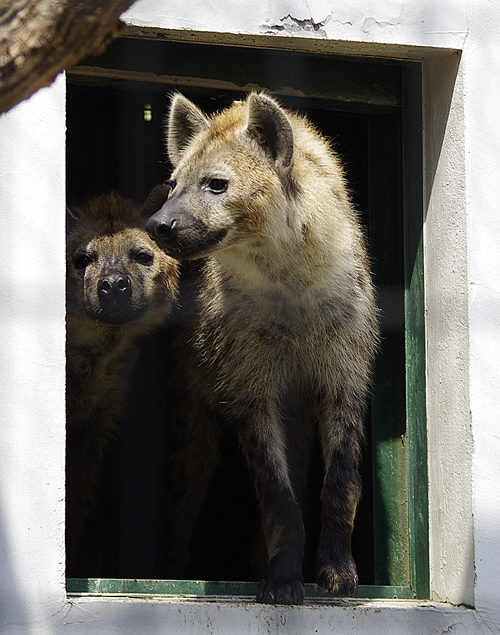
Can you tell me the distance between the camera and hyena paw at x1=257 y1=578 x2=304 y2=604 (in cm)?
331

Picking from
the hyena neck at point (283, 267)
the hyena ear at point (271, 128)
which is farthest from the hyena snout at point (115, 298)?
the hyena ear at point (271, 128)

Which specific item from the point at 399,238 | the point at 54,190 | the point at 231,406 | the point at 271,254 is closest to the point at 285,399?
the point at 231,406

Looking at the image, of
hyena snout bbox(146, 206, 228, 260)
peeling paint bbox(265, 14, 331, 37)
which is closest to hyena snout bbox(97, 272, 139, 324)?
hyena snout bbox(146, 206, 228, 260)

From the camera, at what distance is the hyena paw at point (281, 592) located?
331cm

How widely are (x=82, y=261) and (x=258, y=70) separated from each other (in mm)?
994

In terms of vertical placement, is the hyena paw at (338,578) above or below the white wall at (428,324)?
below

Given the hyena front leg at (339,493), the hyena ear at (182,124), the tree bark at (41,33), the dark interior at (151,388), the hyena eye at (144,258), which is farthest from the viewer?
the dark interior at (151,388)

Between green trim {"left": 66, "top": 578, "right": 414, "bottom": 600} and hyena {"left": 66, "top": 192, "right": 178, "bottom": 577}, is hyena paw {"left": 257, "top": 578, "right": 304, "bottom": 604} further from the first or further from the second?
hyena {"left": 66, "top": 192, "right": 178, "bottom": 577}

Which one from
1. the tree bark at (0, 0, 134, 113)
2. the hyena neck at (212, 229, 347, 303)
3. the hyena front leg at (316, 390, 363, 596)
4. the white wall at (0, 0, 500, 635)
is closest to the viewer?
the tree bark at (0, 0, 134, 113)

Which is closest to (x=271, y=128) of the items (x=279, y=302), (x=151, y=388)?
(x=279, y=302)

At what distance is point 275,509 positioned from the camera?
3.53 m

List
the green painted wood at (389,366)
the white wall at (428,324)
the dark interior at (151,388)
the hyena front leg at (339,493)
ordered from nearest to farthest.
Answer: the white wall at (428,324) < the hyena front leg at (339,493) < the green painted wood at (389,366) < the dark interior at (151,388)

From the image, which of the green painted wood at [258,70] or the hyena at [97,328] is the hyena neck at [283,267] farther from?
the green painted wood at [258,70]

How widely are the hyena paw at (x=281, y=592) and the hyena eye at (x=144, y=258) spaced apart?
4.75 ft
